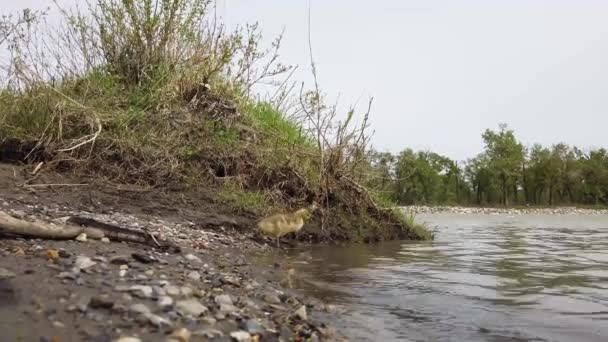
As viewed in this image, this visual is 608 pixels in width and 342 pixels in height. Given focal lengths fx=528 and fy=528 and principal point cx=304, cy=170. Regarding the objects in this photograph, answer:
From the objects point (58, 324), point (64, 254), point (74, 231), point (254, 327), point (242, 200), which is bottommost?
point (254, 327)

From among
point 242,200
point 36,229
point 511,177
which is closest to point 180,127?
point 242,200

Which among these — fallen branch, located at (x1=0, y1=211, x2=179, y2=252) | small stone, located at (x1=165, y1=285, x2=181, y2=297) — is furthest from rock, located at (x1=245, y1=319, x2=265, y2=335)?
fallen branch, located at (x1=0, y1=211, x2=179, y2=252)

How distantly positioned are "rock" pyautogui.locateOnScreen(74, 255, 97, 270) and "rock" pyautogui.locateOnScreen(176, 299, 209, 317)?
0.67 m

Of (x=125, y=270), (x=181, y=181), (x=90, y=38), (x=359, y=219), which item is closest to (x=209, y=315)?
(x=125, y=270)

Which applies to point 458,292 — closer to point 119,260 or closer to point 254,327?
point 254,327

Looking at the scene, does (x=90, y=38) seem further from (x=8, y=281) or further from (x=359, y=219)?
(x=8, y=281)

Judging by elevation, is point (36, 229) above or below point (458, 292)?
above

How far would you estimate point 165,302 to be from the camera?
8.43 feet

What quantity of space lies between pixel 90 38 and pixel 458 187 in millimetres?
58505

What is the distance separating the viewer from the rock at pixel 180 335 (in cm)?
222

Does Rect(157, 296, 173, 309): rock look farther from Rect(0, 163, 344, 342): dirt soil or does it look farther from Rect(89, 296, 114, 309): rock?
Rect(89, 296, 114, 309): rock

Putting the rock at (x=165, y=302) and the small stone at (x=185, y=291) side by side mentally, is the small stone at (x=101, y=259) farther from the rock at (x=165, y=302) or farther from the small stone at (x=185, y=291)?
the rock at (x=165, y=302)

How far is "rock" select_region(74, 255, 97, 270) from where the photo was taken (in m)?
2.91

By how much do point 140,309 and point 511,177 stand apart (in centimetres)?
6059
